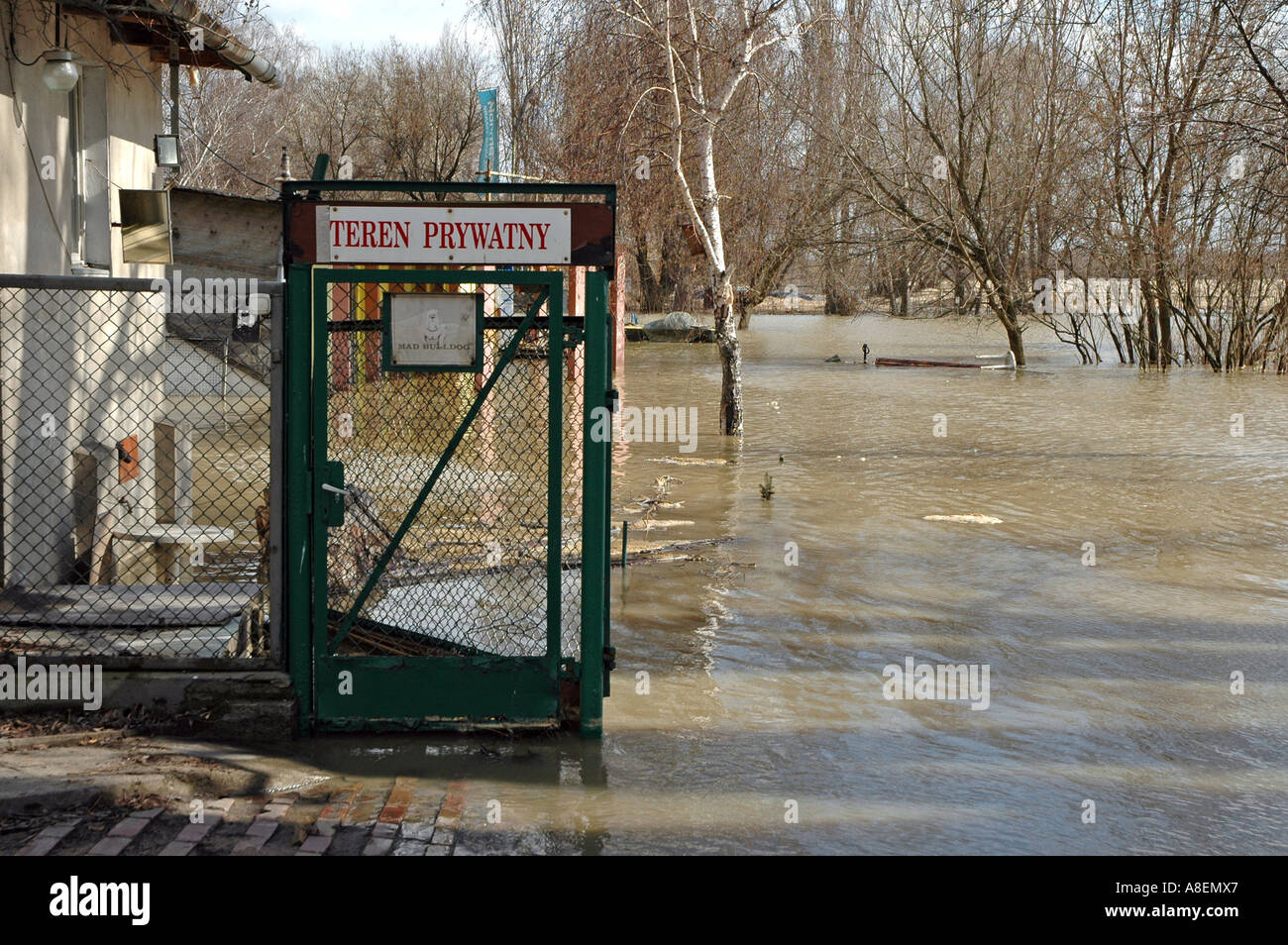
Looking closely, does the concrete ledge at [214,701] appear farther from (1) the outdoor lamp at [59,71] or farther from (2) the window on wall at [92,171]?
(2) the window on wall at [92,171]

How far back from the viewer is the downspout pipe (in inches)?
372

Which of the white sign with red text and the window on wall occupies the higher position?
the window on wall

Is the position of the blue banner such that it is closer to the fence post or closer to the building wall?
the building wall

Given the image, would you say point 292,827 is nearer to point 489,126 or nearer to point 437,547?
point 437,547

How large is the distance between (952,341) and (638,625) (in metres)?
42.4

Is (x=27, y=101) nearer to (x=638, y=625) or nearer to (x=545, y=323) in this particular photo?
(x=545, y=323)

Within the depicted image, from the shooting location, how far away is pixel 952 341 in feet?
160

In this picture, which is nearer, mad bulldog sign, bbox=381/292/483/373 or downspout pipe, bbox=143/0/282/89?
mad bulldog sign, bbox=381/292/483/373

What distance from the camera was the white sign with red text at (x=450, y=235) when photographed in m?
5.75

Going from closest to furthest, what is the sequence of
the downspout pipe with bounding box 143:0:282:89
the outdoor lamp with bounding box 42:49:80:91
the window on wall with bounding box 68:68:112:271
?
the outdoor lamp with bounding box 42:49:80:91 < the window on wall with bounding box 68:68:112:271 < the downspout pipe with bounding box 143:0:282:89

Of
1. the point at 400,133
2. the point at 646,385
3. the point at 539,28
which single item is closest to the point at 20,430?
the point at 539,28

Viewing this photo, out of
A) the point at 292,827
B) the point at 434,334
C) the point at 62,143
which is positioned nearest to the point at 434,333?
the point at 434,334

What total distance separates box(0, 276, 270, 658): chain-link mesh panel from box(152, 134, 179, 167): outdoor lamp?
1761 millimetres

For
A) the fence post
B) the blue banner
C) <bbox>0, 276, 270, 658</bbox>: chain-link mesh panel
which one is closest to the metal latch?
<bbox>0, 276, 270, 658</bbox>: chain-link mesh panel
